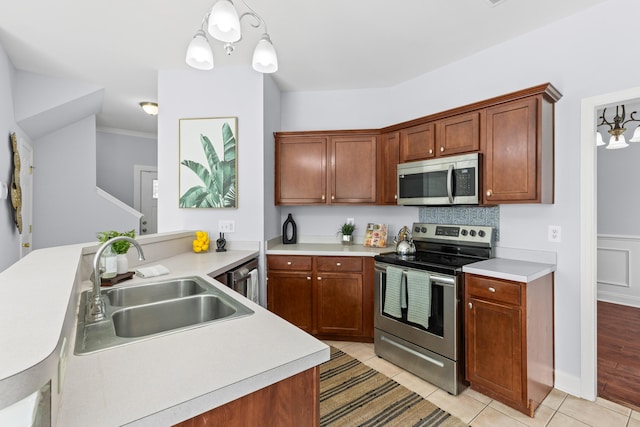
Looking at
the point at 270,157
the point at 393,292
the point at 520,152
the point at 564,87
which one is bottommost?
the point at 393,292

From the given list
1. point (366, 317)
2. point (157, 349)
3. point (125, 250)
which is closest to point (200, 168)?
point (125, 250)

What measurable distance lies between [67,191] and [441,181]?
15.4 feet

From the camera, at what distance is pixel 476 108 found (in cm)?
239

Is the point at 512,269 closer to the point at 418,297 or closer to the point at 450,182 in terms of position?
the point at 418,297

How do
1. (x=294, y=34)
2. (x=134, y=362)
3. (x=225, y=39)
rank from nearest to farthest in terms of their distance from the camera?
(x=134, y=362) → (x=225, y=39) → (x=294, y=34)

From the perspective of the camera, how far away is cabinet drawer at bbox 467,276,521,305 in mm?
1944

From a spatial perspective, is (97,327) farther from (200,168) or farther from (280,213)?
(280,213)

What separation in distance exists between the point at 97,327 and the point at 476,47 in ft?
10.5

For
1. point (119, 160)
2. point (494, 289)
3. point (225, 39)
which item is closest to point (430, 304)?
point (494, 289)

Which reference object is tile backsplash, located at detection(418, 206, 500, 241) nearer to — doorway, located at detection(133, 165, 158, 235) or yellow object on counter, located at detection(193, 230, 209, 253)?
yellow object on counter, located at detection(193, 230, 209, 253)

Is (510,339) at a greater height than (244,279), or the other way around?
(244,279)

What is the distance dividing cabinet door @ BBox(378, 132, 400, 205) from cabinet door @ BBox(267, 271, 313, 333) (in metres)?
1.09

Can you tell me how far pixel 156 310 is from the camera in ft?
4.63

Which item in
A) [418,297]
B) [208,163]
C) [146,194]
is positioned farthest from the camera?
[146,194]
